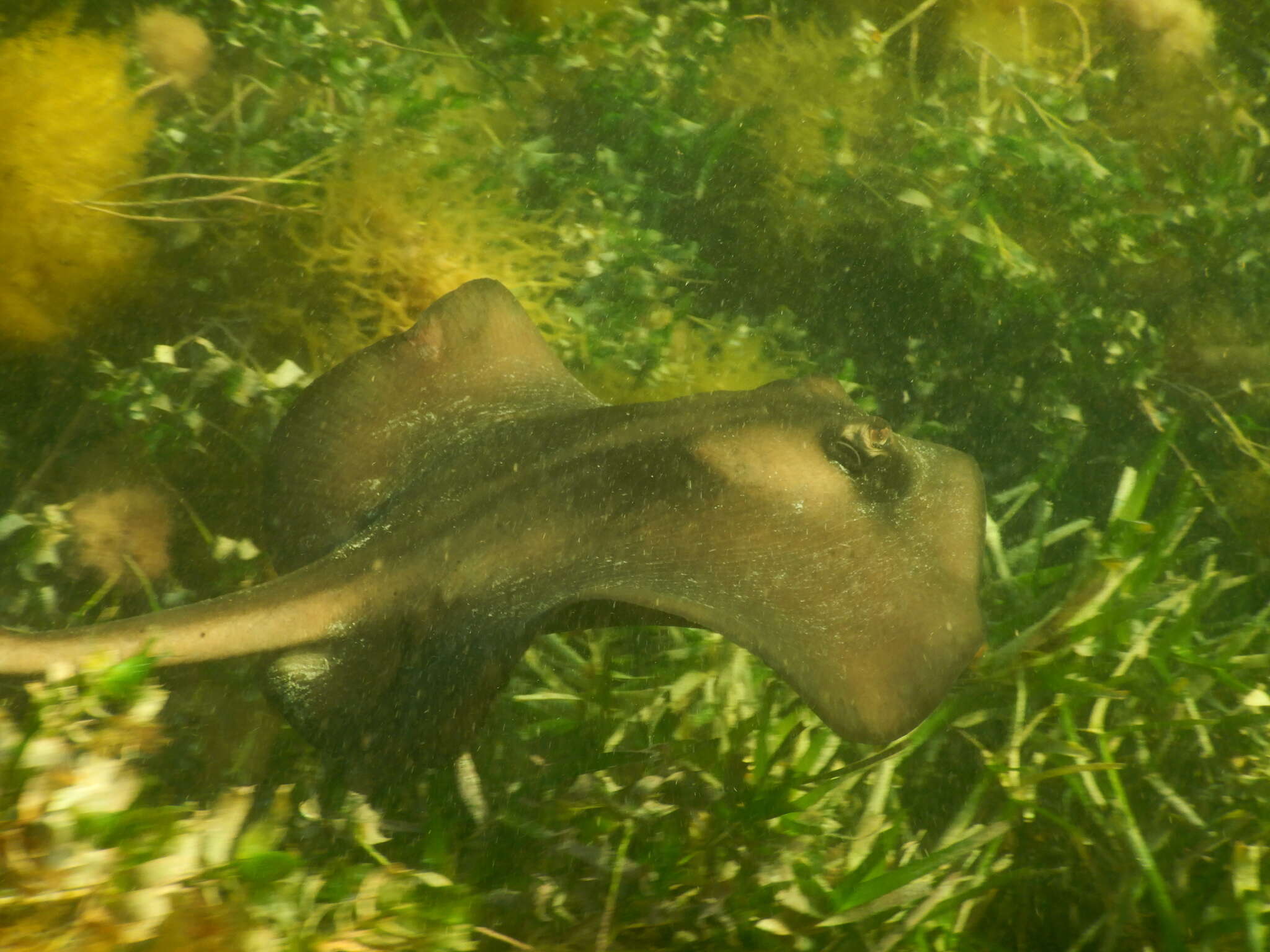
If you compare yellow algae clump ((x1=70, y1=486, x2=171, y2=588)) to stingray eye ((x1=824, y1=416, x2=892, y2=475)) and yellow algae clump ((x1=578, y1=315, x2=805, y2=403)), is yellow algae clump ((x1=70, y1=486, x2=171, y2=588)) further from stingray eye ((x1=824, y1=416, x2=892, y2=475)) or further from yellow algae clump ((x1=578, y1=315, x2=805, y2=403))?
stingray eye ((x1=824, y1=416, x2=892, y2=475))

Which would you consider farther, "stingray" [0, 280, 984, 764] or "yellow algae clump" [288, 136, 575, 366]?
"yellow algae clump" [288, 136, 575, 366]

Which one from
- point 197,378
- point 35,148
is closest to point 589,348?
point 197,378

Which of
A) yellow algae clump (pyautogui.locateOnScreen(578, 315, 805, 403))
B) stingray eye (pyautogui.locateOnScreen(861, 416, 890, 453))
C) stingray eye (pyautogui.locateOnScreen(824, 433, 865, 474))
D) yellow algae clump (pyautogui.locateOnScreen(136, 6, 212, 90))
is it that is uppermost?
yellow algae clump (pyautogui.locateOnScreen(136, 6, 212, 90))

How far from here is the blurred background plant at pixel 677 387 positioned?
8.04 feet

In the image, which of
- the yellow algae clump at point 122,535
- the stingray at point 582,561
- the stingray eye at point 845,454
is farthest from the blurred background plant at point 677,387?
the stingray eye at point 845,454

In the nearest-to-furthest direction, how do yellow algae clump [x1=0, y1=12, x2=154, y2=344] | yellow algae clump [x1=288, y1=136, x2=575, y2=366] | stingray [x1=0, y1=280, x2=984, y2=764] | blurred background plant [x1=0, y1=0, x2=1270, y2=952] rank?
stingray [x1=0, y1=280, x2=984, y2=764] → blurred background plant [x1=0, y1=0, x2=1270, y2=952] → yellow algae clump [x1=0, y1=12, x2=154, y2=344] → yellow algae clump [x1=288, y1=136, x2=575, y2=366]

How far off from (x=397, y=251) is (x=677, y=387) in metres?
1.56

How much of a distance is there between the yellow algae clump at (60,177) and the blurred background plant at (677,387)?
2cm

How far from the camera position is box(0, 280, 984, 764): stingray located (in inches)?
84.4

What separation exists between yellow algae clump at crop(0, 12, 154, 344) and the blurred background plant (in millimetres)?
21

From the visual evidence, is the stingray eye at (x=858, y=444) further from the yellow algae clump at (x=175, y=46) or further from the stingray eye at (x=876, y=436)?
the yellow algae clump at (x=175, y=46)

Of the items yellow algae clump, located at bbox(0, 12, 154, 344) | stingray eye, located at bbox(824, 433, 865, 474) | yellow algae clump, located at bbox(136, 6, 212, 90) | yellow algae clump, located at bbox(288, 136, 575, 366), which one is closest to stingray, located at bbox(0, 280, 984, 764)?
stingray eye, located at bbox(824, 433, 865, 474)

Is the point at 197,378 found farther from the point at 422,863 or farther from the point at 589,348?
the point at 422,863

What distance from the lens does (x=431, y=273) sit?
423cm
